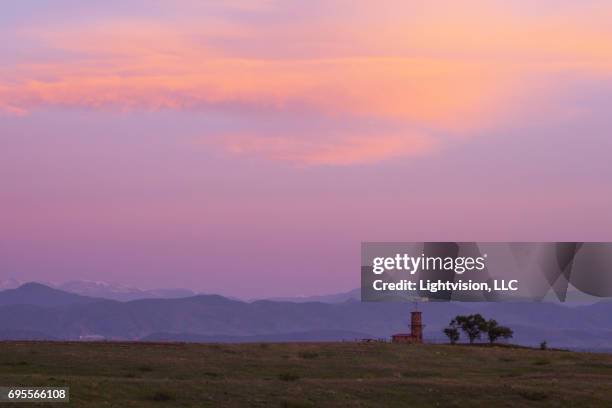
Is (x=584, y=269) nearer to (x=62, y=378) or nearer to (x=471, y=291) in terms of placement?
(x=471, y=291)

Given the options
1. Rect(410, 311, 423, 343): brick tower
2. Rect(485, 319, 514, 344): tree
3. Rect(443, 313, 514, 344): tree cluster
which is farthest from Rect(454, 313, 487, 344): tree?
Rect(410, 311, 423, 343): brick tower

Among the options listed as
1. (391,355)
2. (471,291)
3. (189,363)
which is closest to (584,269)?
(471,291)

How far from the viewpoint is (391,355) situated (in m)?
84.0

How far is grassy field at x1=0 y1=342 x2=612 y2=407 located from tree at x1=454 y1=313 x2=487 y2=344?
38905mm

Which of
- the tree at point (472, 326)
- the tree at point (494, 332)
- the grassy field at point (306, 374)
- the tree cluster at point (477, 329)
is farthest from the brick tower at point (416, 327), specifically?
the grassy field at point (306, 374)

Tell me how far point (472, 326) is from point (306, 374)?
6823 centimetres

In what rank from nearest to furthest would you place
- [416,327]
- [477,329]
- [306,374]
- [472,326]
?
[306,374] < [416,327] < [477,329] < [472,326]

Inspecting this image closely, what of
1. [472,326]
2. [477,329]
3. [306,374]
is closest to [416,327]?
[477,329]

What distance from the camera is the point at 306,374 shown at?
68.5 m

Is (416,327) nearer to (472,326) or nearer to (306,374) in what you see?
(472,326)

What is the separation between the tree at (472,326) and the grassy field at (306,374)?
128ft

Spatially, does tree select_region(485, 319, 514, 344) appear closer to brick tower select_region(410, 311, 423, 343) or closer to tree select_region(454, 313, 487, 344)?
tree select_region(454, 313, 487, 344)

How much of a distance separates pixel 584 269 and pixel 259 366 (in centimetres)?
4799

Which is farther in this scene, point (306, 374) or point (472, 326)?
point (472, 326)
